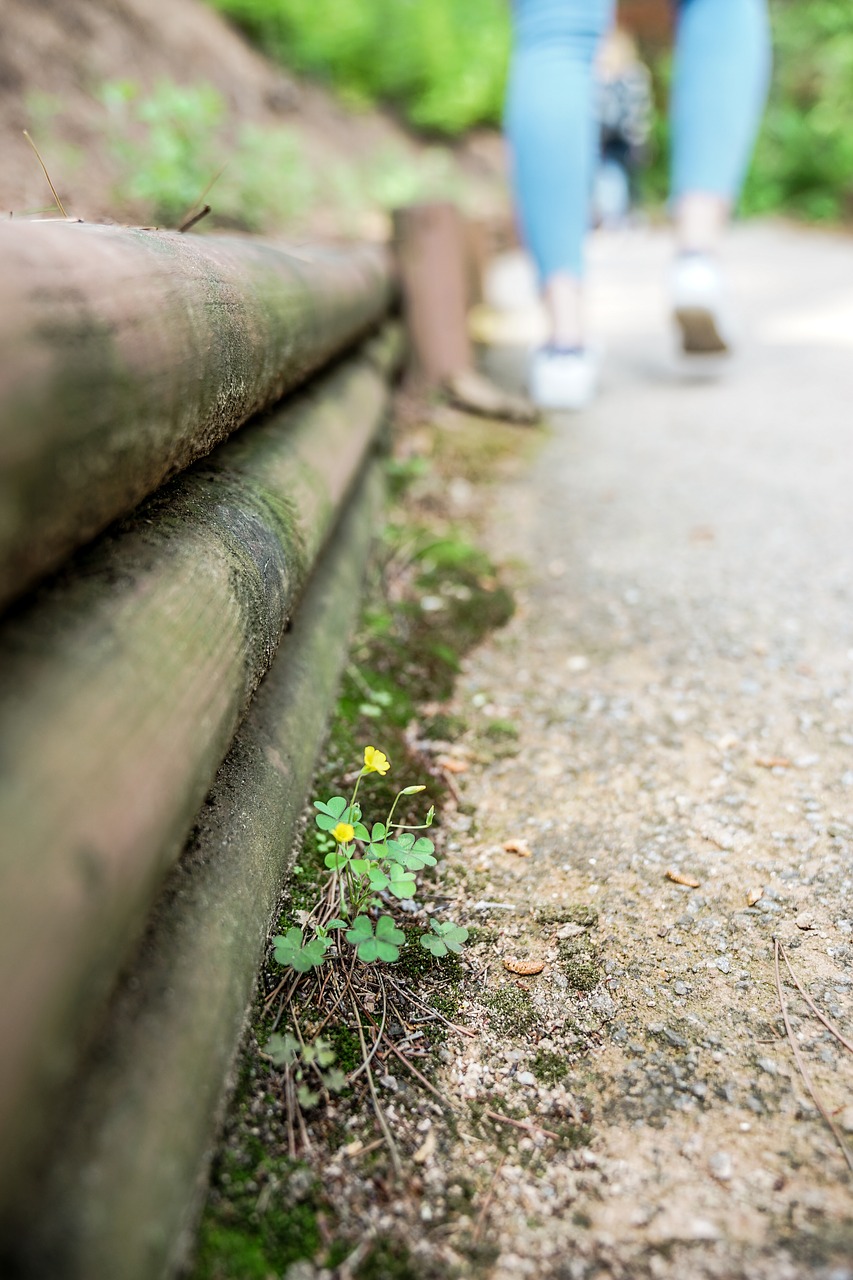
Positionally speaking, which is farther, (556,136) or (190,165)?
(190,165)

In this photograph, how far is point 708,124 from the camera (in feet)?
10.2

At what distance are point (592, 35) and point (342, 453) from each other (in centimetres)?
196

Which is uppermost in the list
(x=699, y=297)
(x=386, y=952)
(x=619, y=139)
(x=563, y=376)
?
(x=619, y=139)

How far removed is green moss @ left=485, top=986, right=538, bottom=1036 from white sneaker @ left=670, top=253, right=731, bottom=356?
277 cm

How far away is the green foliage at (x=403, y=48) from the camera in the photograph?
20.9ft

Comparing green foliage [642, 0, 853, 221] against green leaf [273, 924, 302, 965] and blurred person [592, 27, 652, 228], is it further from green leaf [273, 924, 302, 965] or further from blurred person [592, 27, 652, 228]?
green leaf [273, 924, 302, 965]

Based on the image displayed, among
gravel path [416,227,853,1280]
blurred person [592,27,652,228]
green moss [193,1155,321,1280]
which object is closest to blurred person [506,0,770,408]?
gravel path [416,227,853,1280]

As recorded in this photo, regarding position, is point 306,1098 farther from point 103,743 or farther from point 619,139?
point 619,139

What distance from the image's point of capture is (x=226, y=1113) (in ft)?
2.89

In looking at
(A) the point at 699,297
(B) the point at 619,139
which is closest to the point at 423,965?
(A) the point at 699,297

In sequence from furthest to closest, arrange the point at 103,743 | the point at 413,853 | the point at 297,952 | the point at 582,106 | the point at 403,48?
1. the point at 403,48
2. the point at 582,106
3. the point at 413,853
4. the point at 297,952
5. the point at 103,743

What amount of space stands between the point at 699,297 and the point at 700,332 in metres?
0.21

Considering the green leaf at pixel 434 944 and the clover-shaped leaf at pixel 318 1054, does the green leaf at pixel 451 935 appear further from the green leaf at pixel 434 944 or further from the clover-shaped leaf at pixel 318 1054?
the clover-shaped leaf at pixel 318 1054

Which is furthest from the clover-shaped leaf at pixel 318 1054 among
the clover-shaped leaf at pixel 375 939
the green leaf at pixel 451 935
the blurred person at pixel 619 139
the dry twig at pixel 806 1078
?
the blurred person at pixel 619 139
